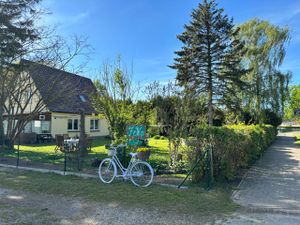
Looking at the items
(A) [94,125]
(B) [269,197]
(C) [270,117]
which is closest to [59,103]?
(A) [94,125]

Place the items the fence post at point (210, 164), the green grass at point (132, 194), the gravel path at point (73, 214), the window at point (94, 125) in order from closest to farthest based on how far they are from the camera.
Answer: the gravel path at point (73, 214), the green grass at point (132, 194), the fence post at point (210, 164), the window at point (94, 125)

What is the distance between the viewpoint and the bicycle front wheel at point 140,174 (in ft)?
26.7

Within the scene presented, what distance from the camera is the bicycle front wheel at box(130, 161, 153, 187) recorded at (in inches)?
320

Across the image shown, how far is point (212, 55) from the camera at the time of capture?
27875 millimetres

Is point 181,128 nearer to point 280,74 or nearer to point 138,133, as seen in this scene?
point 138,133

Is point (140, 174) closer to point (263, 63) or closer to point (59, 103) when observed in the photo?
point (59, 103)

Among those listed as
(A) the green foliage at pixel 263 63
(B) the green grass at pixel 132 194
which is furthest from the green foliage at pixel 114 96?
(A) the green foliage at pixel 263 63

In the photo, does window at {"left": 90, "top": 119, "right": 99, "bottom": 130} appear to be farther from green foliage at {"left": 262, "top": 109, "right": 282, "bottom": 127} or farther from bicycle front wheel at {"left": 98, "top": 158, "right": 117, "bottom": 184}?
bicycle front wheel at {"left": 98, "top": 158, "right": 117, "bottom": 184}

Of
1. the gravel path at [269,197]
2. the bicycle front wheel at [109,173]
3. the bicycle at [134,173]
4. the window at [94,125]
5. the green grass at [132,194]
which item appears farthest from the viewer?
the window at [94,125]

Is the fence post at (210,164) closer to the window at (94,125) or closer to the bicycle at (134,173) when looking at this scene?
the bicycle at (134,173)

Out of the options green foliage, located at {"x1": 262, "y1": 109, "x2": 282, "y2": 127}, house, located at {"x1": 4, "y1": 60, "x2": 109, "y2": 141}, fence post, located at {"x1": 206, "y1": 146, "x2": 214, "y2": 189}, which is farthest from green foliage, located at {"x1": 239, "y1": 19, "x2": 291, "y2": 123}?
fence post, located at {"x1": 206, "y1": 146, "x2": 214, "y2": 189}

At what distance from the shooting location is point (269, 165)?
39.2 feet

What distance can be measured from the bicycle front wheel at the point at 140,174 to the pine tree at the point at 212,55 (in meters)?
19.8

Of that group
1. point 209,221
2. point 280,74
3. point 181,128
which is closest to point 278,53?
point 280,74
